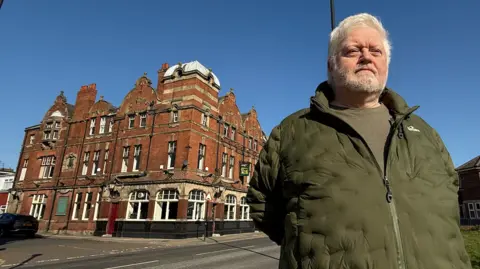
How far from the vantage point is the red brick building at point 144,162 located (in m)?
22.4

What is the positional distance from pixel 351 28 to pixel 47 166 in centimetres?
3535

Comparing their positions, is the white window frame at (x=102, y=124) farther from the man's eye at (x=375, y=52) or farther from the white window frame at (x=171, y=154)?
the man's eye at (x=375, y=52)

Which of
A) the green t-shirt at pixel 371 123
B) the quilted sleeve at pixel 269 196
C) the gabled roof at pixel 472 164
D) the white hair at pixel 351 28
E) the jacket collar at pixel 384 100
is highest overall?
the gabled roof at pixel 472 164

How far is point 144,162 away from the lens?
24.2 metres

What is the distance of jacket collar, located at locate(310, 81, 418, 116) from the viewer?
5.92ft

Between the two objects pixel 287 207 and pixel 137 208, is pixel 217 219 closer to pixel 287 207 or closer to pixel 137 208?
pixel 137 208

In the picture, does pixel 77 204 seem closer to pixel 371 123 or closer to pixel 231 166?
pixel 231 166

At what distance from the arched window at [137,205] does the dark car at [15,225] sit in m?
7.21

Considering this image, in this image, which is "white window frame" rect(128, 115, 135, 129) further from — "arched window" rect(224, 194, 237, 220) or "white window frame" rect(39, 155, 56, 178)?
"arched window" rect(224, 194, 237, 220)

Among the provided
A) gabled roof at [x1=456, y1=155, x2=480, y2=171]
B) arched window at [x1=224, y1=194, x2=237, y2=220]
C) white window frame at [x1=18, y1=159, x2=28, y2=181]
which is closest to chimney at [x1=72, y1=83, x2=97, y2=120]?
white window frame at [x1=18, y1=159, x2=28, y2=181]

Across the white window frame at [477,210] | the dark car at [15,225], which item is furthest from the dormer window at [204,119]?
the white window frame at [477,210]

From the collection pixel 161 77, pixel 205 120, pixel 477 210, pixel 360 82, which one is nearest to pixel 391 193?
pixel 360 82

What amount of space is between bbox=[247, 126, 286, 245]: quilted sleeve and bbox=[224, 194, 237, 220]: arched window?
81.1 ft

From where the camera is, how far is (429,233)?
1.39 meters
